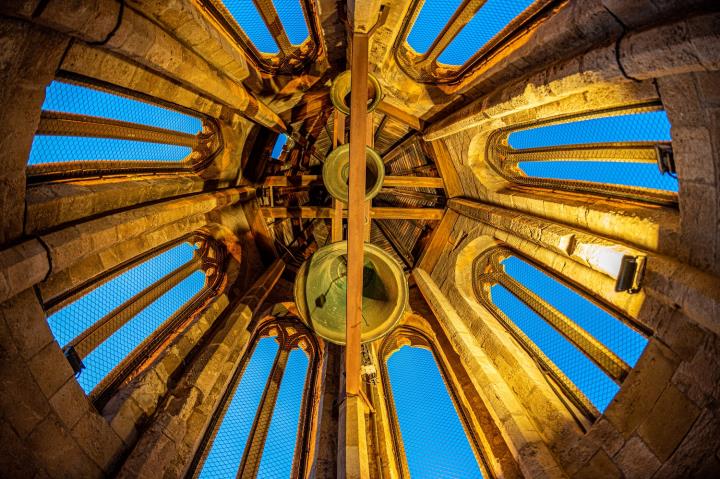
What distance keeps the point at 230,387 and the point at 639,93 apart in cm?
667

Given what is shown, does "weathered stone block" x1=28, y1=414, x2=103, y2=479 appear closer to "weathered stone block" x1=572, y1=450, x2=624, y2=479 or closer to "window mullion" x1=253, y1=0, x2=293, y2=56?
"weathered stone block" x1=572, y1=450, x2=624, y2=479

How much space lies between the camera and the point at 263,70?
6672mm

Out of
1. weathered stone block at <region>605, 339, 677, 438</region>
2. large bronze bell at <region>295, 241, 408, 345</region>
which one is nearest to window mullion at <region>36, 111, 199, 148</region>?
large bronze bell at <region>295, 241, 408, 345</region>

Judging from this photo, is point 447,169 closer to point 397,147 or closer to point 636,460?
point 397,147

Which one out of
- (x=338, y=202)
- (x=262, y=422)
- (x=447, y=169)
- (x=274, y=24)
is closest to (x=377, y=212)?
(x=447, y=169)

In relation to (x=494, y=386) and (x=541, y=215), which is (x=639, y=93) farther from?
(x=494, y=386)

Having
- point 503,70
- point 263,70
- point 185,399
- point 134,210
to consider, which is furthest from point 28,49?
point 503,70

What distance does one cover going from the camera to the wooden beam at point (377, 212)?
7945mm

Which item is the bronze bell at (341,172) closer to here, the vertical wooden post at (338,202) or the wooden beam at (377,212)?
the vertical wooden post at (338,202)

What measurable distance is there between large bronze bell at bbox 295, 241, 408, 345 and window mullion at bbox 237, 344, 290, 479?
3.22 metres

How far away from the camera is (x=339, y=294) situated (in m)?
3.93

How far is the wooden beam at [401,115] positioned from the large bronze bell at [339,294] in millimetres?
4251

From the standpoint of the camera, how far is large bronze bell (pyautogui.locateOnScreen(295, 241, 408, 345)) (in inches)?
147

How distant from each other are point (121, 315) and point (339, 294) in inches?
138
